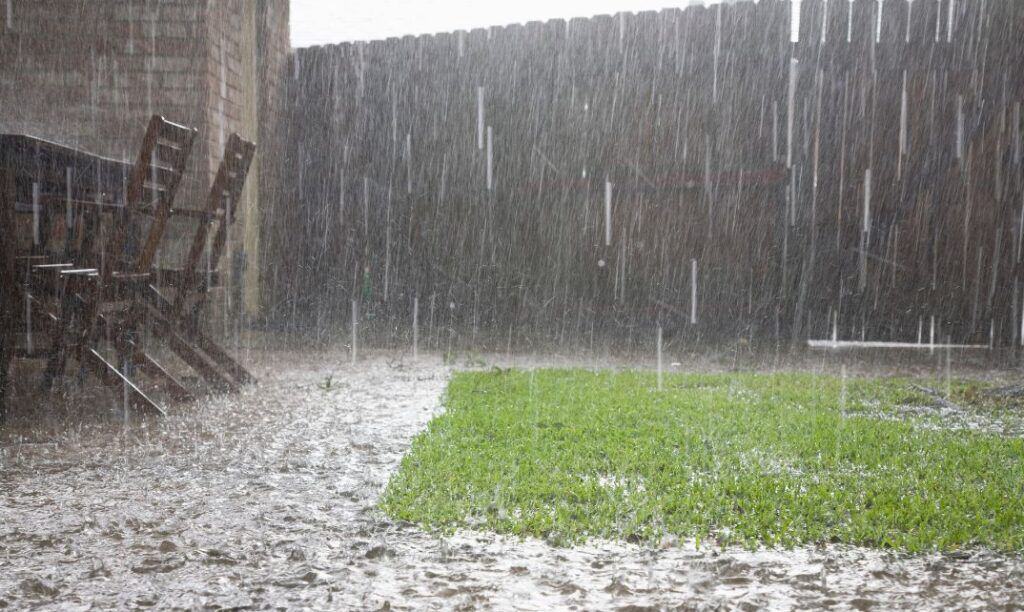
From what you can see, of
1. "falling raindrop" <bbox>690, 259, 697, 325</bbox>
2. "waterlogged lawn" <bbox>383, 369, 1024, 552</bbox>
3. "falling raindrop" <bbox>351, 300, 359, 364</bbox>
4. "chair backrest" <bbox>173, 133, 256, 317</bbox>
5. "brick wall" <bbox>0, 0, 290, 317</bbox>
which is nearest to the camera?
"waterlogged lawn" <bbox>383, 369, 1024, 552</bbox>

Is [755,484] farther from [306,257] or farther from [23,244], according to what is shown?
[306,257]

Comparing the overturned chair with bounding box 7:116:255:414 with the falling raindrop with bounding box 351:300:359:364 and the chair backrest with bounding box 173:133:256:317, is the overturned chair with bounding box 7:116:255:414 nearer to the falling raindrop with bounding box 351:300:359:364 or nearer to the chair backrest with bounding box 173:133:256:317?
the chair backrest with bounding box 173:133:256:317

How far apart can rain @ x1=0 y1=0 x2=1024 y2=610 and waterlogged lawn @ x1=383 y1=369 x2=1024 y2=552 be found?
0.09ft

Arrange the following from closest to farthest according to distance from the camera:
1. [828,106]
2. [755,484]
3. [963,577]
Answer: [963,577] → [755,484] → [828,106]

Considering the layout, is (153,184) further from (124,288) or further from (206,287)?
(206,287)

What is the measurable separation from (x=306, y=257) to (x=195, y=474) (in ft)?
22.2

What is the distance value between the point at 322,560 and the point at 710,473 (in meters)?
1.54

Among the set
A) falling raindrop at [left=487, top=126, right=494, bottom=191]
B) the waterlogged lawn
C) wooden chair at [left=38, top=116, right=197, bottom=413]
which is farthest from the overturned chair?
falling raindrop at [left=487, top=126, right=494, bottom=191]

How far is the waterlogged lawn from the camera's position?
2445 mm

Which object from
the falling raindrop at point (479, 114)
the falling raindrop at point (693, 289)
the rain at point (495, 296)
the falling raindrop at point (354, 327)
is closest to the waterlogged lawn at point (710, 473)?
the rain at point (495, 296)

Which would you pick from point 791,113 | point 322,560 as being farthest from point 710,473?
point 791,113

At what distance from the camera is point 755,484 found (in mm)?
2840

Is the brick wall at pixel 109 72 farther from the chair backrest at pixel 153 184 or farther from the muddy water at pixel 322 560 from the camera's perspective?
the muddy water at pixel 322 560

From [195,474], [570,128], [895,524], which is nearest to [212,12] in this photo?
[570,128]
